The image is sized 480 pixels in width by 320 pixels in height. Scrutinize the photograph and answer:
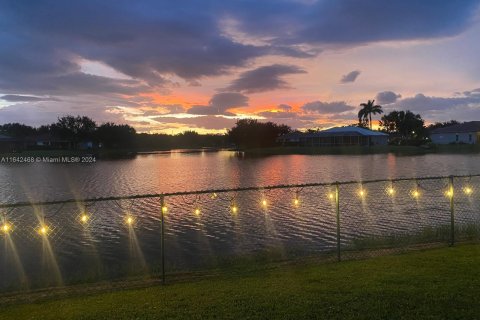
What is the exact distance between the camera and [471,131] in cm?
10056

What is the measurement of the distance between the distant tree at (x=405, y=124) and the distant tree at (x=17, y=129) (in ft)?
443

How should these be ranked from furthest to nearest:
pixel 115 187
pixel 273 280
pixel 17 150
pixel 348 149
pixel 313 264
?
pixel 17 150 < pixel 348 149 < pixel 115 187 < pixel 313 264 < pixel 273 280

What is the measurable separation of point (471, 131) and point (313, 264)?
10468 cm

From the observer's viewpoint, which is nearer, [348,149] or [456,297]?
[456,297]

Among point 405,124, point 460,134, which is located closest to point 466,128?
point 460,134

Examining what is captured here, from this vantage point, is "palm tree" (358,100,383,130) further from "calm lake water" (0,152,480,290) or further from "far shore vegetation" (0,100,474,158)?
"calm lake water" (0,152,480,290)

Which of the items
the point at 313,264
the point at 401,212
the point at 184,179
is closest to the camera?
the point at 313,264

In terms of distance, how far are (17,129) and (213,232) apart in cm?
17794

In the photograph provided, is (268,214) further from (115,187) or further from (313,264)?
(115,187)

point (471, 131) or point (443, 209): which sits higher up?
point (471, 131)

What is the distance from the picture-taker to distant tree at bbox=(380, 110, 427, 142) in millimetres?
120875

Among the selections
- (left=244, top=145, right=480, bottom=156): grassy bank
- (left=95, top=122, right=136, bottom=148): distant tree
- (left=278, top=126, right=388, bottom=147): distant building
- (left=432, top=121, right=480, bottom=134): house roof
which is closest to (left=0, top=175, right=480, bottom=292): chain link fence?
(left=244, top=145, right=480, bottom=156): grassy bank

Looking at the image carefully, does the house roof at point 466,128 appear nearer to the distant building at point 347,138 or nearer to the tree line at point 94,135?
the distant building at point 347,138

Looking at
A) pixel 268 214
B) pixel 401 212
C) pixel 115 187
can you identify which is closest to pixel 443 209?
pixel 401 212
